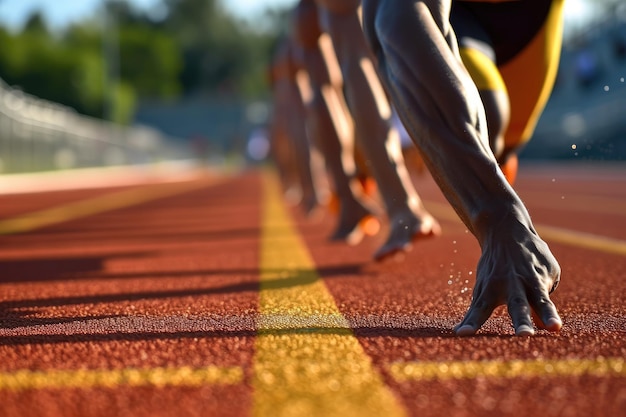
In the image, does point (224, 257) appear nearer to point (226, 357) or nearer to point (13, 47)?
point (226, 357)

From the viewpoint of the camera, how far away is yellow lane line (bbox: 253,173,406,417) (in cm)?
156

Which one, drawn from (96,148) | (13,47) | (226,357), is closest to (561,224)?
(226,357)

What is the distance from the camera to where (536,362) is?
192 centimetres

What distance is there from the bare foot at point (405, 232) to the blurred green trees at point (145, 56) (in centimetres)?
8324

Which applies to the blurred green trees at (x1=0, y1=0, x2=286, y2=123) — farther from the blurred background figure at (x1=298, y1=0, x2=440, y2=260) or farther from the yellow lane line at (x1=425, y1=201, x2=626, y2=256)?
the blurred background figure at (x1=298, y1=0, x2=440, y2=260)

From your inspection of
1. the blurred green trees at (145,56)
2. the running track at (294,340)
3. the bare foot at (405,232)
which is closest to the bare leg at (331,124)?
the running track at (294,340)

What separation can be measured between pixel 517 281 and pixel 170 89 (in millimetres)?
110297

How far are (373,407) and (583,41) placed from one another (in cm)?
4303

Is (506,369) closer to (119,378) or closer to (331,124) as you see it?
(119,378)

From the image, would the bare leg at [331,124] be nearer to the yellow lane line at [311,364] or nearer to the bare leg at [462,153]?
the yellow lane line at [311,364]

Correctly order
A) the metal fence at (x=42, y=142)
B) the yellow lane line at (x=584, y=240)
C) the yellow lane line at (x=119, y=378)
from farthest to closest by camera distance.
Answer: the metal fence at (x=42, y=142)
the yellow lane line at (x=584, y=240)
the yellow lane line at (x=119, y=378)

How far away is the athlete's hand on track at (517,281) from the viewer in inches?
84.4

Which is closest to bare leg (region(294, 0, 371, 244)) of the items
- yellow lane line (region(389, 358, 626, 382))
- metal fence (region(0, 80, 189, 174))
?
yellow lane line (region(389, 358, 626, 382))

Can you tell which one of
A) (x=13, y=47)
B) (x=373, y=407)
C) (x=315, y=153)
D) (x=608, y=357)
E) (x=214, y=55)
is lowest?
(x=214, y=55)
